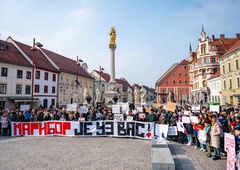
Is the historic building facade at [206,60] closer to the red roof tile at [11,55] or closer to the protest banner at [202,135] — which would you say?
the red roof tile at [11,55]

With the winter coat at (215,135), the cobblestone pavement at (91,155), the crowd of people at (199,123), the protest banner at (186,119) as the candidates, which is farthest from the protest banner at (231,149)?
the protest banner at (186,119)

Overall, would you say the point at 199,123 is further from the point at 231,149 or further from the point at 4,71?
the point at 4,71

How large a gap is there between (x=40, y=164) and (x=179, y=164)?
5.26 meters

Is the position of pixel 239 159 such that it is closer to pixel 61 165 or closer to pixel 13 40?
pixel 61 165

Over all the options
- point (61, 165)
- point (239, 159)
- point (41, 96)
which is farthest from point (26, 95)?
point (239, 159)

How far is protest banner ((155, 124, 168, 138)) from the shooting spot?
34.5ft

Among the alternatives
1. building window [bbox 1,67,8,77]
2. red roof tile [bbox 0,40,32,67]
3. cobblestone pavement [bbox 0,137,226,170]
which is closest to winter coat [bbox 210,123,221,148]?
cobblestone pavement [bbox 0,137,226,170]

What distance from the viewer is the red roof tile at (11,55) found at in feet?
100

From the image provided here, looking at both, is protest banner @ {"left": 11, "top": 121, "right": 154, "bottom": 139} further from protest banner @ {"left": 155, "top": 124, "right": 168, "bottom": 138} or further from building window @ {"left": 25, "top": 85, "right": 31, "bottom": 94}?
building window @ {"left": 25, "top": 85, "right": 31, "bottom": 94}

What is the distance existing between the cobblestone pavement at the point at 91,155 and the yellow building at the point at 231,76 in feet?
83.6

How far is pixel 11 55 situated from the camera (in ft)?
107

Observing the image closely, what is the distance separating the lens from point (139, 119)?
12.0 m

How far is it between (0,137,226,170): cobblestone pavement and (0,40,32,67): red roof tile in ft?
80.7

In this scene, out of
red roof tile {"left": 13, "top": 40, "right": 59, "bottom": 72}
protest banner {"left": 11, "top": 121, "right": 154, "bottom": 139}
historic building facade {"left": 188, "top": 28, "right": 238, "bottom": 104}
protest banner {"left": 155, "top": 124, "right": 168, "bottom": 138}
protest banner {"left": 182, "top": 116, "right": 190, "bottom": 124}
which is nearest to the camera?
protest banner {"left": 182, "top": 116, "right": 190, "bottom": 124}
